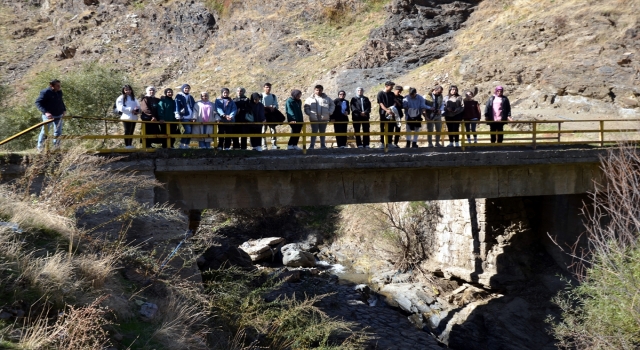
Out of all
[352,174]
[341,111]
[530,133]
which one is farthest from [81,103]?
[530,133]

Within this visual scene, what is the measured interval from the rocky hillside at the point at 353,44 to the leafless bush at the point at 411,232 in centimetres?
673

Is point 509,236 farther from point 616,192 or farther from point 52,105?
point 52,105

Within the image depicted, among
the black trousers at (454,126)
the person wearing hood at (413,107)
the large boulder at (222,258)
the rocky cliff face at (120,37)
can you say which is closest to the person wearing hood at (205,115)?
the large boulder at (222,258)

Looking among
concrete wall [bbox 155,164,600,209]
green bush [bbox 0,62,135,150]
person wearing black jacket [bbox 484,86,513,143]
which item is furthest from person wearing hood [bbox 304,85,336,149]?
green bush [bbox 0,62,135,150]

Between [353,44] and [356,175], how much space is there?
77.4 feet

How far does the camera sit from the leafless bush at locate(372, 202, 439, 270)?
1925 centimetres

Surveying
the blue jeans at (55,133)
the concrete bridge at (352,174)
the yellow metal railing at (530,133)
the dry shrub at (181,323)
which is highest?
the blue jeans at (55,133)

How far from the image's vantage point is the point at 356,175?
39.4 ft

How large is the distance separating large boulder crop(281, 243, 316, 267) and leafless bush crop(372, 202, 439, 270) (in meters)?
3.05

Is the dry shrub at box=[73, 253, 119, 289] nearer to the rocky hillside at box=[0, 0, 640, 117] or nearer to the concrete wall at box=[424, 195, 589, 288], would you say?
the concrete wall at box=[424, 195, 589, 288]

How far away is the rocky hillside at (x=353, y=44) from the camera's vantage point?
2284 cm

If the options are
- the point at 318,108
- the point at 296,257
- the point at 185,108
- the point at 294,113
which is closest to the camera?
the point at 185,108

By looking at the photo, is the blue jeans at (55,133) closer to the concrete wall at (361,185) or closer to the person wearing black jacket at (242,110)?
the concrete wall at (361,185)

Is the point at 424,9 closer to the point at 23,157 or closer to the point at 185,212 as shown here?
the point at 185,212
